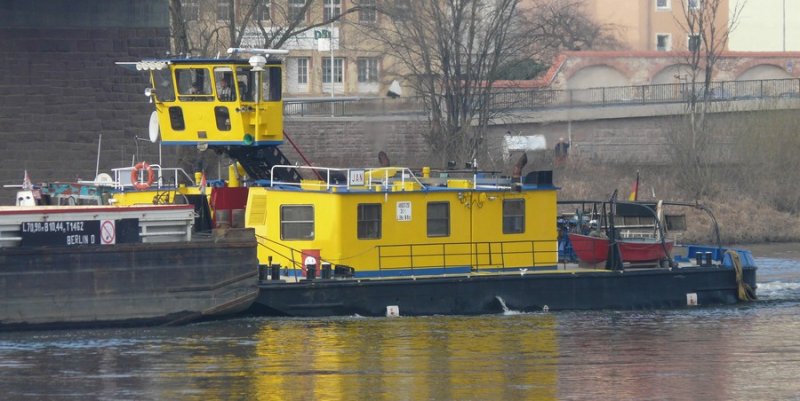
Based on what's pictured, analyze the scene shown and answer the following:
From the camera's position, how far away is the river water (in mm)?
19188

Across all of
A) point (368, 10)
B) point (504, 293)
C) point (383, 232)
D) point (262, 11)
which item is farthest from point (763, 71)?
point (383, 232)

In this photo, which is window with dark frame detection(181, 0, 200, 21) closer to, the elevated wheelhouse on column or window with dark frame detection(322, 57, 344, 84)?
window with dark frame detection(322, 57, 344, 84)

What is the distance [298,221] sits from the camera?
24.9m

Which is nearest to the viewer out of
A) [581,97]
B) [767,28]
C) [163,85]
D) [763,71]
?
[163,85]

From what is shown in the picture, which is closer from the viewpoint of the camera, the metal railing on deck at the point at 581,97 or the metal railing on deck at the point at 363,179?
the metal railing on deck at the point at 363,179

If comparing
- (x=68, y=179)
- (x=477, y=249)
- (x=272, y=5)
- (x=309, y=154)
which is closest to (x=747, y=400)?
(x=477, y=249)

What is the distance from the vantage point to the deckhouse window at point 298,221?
81.6ft

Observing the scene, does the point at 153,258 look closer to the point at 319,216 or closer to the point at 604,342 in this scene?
the point at 319,216

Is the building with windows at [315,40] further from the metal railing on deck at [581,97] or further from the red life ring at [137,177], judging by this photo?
the red life ring at [137,177]

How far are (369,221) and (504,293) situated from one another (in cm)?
272

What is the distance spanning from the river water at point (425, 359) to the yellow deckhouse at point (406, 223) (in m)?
1.13

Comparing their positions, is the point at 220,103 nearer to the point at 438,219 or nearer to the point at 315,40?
the point at 438,219

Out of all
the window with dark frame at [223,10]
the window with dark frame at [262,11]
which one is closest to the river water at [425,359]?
the window with dark frame at [262,11]

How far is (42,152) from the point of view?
116ft
